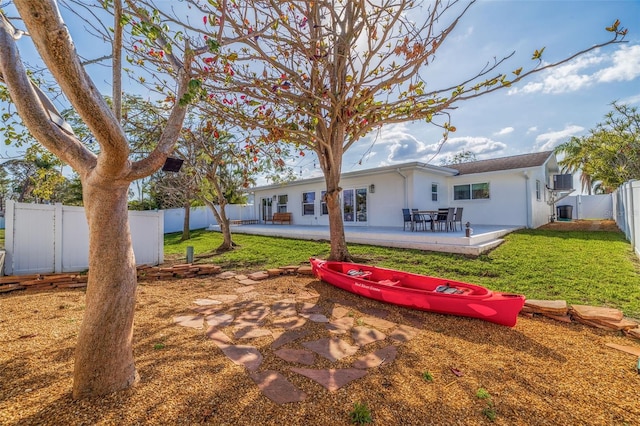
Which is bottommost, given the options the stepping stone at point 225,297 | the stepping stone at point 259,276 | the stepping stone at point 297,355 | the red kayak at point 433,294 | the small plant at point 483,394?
the small plant at point 483,394

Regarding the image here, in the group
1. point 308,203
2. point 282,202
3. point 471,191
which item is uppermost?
point 471,191

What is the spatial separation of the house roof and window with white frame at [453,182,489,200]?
0.71m

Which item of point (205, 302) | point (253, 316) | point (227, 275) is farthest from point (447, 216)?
point (205, 302)

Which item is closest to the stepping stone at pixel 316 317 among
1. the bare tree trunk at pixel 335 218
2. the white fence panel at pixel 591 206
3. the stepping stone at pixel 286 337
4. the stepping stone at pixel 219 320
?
the stepping stone at pixel 286 337

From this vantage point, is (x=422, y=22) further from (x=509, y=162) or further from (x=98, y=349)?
(x=509, y=162)

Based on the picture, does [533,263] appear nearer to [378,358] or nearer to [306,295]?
[306,295]

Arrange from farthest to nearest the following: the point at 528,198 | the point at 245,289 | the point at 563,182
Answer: the point at 563,182 → the point at 528,198 → the point at 245,289

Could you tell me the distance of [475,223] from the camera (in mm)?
15242

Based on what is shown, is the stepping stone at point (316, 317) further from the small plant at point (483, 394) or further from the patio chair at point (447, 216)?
the patio chair at point (447, 216)

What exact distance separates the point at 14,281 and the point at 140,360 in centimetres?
459

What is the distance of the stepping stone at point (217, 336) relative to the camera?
3.16 m

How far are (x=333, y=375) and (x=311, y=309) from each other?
1.84m

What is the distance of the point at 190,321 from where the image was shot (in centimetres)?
380

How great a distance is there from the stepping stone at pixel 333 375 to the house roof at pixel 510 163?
47.1ft
